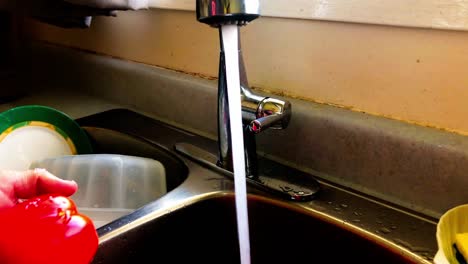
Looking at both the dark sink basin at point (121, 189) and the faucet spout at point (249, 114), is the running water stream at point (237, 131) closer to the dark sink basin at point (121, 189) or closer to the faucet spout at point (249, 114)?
the faucet spout at point (249, 114)

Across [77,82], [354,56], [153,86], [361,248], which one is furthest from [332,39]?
[77,82]

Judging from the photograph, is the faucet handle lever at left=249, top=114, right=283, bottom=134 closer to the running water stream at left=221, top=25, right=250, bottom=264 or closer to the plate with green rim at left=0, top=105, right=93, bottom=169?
the running water stream at left=221, top=25, right=250, bottom=264

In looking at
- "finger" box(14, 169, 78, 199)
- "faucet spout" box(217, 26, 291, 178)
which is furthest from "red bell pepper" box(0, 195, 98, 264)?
"faucet spout" box(217, 26, 291, 178)

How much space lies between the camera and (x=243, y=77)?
0.63 m

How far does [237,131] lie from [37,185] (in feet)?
0.83

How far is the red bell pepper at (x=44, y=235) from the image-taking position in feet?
1.08

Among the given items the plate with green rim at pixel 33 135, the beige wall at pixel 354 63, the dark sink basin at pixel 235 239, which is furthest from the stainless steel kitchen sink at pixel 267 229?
the plate with green rim at pixel 33 135

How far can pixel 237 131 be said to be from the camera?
59 cm

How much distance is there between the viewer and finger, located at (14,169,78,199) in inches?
16.1

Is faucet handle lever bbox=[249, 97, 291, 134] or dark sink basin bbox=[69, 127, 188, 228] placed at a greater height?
faucet handle lever bbox=[249, 97, 291, 134]

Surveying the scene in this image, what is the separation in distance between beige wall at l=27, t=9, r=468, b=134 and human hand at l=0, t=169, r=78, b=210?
39cm

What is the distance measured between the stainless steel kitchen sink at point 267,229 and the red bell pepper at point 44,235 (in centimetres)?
18

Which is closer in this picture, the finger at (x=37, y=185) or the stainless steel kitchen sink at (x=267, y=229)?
the finger at (x=37, y=185)

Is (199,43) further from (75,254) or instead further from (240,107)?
(75,254)
